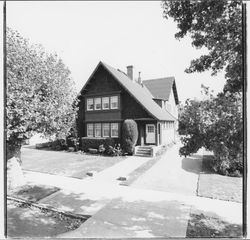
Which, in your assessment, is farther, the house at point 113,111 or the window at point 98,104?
the window at point 98,104

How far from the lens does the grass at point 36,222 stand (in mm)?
4897

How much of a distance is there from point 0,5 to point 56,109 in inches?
143

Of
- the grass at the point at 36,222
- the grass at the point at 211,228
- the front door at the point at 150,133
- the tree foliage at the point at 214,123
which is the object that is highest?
the tree foliage at the point at 214,123

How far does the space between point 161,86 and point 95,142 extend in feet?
39.4

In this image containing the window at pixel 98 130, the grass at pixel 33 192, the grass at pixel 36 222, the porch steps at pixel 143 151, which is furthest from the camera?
the window at pixel 98 130

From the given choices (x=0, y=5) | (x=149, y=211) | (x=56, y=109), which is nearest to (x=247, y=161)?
(x=149, y=211)

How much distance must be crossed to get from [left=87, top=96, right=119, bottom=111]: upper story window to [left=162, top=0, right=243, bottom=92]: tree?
12.6 meters

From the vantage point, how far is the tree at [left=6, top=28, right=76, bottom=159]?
233 inches

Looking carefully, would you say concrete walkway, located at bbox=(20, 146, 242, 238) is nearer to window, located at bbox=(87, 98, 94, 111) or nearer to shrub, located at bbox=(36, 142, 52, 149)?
window, located at bbox=(87, 98, 94, 111)

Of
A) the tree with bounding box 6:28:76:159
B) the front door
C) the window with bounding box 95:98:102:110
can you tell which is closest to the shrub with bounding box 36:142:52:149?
the window with bounding box 95:98:102:110

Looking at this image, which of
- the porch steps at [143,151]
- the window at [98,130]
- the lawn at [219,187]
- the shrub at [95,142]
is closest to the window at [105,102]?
the window at [98,130]

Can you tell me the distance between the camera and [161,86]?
2359 centimetres

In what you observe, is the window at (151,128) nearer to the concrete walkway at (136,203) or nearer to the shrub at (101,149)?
the shrub at (101,149)

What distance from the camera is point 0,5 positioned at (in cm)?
457
